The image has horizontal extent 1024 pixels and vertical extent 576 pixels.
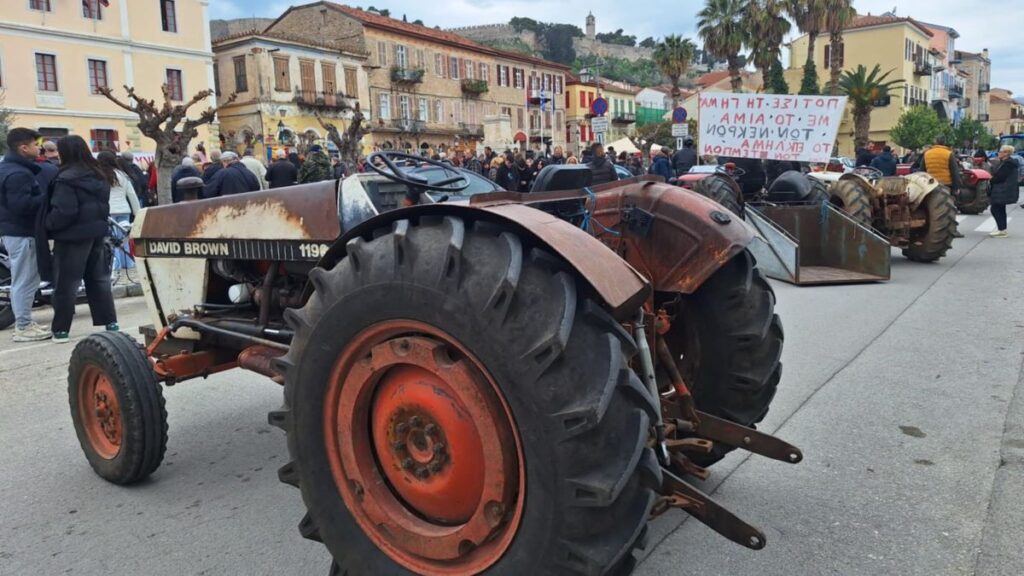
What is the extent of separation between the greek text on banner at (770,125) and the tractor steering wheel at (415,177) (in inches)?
301

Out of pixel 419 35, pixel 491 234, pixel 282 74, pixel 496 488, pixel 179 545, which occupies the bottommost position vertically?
pixel 179 545

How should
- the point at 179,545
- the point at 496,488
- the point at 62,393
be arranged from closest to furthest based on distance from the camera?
the point at 496,488 → the point at 179,545 → the point at 62,393

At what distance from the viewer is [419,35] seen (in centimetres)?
5019

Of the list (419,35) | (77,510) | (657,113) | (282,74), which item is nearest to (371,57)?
(419,35)

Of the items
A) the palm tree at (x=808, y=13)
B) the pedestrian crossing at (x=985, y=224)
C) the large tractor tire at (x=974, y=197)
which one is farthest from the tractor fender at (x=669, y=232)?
the palm tree at (x=808, y=13)

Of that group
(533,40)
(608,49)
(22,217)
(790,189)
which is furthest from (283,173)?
(608,49)

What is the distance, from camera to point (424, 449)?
2201mm

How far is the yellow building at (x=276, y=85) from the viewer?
133 feet

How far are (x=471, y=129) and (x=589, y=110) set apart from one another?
11.5 meters

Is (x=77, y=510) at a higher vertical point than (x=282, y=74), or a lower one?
lower

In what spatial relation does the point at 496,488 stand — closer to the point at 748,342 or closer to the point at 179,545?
the point at 748,342

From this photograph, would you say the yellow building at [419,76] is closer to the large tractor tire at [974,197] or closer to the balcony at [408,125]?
the balcony at [408,125]

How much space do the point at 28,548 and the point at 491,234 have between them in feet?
8.19

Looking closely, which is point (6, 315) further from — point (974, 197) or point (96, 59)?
point (96, 59)
